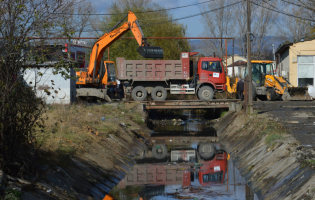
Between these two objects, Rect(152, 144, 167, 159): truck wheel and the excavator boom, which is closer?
Rect(152, 144, 167, 159): truck wheel

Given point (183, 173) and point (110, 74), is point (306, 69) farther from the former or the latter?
point (183, 173)

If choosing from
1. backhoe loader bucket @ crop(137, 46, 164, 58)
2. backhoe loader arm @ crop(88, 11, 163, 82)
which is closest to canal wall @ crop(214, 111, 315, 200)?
backhoe loader bucket @ crop(137, 46, 164, 58)

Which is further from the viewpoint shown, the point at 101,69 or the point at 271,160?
the point at 101,69

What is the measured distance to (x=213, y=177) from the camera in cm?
1155

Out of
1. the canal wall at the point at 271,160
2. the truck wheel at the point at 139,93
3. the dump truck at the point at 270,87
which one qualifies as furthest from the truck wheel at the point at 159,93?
the canal wall at the point at 271,160

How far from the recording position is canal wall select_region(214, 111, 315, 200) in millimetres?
7704

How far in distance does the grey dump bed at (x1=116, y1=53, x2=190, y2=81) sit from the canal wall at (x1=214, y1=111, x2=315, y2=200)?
8.13 metres

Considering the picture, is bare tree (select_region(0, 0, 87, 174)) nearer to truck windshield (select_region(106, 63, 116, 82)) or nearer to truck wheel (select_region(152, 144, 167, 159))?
truck wheel (select_region(152, 144, 167, 159))

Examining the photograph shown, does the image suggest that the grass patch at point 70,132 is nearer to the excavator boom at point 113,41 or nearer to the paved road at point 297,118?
the excavator boom at point 113,41

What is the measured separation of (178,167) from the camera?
1288 cm

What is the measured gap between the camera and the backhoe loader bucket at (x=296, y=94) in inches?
999

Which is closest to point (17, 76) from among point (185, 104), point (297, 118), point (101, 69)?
point (297, 118)

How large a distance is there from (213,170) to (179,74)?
41.7ft

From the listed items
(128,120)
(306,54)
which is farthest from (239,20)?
(128,120)
